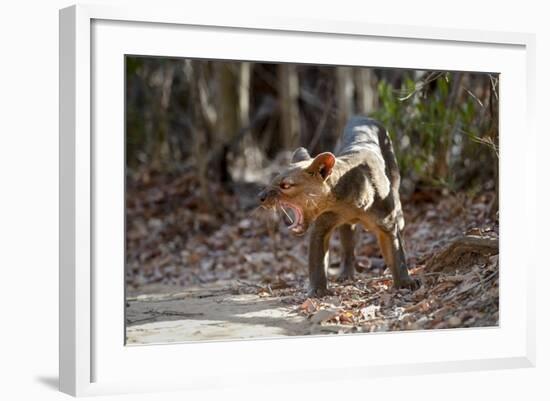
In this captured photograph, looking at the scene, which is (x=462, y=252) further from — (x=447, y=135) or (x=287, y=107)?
(x=287, y=107)

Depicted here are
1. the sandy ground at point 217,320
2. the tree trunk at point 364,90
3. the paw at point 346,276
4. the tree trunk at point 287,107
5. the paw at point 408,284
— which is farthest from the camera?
the tree trunk at point 287,107

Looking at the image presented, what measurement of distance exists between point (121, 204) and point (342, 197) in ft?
6.28

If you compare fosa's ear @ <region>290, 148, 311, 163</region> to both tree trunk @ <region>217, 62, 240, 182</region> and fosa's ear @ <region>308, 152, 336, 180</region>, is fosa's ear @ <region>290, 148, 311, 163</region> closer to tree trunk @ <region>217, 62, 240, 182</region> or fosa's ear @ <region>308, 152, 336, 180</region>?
fosa's ear @ <region>308, 152, 336, 180</region>

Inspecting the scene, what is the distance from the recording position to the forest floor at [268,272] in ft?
22.8

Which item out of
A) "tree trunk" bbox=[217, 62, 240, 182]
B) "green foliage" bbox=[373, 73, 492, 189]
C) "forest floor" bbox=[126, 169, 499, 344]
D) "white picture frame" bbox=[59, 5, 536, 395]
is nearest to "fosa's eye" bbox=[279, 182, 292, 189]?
"forest floor" bbox=[126, 169, 499, 344]

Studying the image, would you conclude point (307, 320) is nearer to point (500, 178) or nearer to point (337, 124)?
point (500, 178)

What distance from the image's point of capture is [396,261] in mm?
7539

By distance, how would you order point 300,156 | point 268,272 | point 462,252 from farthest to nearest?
point 268,272 → point 462,252 → point 300,156

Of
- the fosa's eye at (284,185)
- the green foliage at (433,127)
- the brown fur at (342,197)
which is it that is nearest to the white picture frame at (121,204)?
the brown fur at (342,197)

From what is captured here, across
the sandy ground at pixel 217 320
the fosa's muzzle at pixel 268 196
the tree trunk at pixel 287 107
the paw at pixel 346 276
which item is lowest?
the sandy ground at pixel 217 320

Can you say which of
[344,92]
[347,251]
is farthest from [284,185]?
[344,92]

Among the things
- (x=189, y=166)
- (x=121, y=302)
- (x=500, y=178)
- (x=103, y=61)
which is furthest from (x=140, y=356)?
(x=189, y=166)

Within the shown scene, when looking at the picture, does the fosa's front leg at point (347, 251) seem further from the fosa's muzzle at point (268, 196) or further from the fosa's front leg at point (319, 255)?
the fosa's muzzle at point (268, 196)

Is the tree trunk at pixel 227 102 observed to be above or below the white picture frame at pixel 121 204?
above
